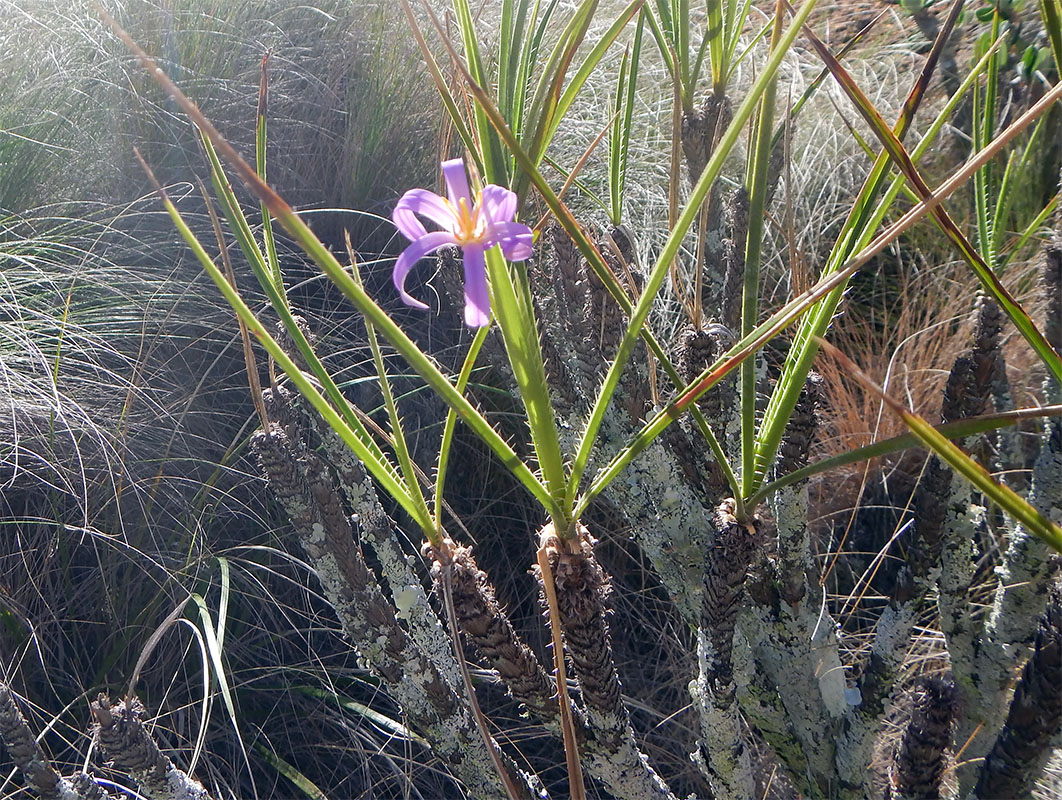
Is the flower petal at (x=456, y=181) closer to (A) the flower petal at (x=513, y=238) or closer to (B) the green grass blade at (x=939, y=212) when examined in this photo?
(A) the flower petal at (x=513, y=238)

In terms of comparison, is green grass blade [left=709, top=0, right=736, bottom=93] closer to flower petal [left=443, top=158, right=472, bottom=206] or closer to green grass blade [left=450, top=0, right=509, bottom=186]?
green grass blade [left=450, top=0, right=509, bottom=186]

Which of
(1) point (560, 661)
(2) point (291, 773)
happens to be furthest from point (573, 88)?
(2) point (291, 773)

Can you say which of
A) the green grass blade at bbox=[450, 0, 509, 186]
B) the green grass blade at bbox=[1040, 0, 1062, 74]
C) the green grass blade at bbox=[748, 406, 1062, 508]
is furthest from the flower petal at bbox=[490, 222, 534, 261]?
the green grass blade at bbox=[1040, 0, 1062, 74]

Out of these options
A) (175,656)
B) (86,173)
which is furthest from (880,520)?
(86,173)

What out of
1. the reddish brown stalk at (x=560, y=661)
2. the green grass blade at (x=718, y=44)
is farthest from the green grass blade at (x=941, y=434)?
the green grass blade at (x=718, y=44)

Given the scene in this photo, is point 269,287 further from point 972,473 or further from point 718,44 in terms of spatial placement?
point 718,44

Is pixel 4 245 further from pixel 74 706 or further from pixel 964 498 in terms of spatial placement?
pixel 964 498
